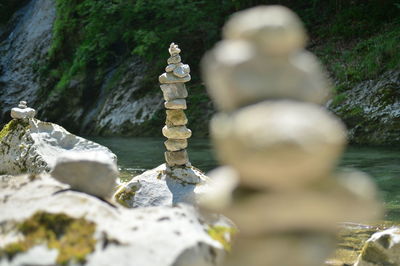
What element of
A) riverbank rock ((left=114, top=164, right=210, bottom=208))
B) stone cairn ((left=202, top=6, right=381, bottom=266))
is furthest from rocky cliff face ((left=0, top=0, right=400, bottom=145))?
stone cairn ((left=202, top=6, right=381, bottom=266))

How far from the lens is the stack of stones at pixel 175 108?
8766 millimetres

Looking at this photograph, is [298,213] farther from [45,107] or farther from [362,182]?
[45,107]

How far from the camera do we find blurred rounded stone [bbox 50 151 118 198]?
138 inches

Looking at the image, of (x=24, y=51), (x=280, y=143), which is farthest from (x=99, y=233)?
(x=24, y=51)

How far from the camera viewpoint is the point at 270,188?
2.38 m

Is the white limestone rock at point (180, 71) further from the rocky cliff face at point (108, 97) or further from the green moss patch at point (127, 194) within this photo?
the rocky cliff face at point (108, 97)

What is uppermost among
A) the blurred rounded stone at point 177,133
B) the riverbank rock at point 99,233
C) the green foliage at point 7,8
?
the riverbank rock at point 99,233

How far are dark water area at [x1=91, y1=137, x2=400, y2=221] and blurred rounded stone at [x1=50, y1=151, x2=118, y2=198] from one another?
17.0ft

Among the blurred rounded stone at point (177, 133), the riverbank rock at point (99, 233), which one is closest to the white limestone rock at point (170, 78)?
the blurred rounded stone at point (177, 133)

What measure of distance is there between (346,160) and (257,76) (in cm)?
1043

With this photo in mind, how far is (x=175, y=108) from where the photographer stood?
8.88 m

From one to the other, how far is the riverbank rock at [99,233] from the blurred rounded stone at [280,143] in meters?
0.67

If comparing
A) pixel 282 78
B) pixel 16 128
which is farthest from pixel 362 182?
pixel 16 128

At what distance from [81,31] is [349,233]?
19.0m
